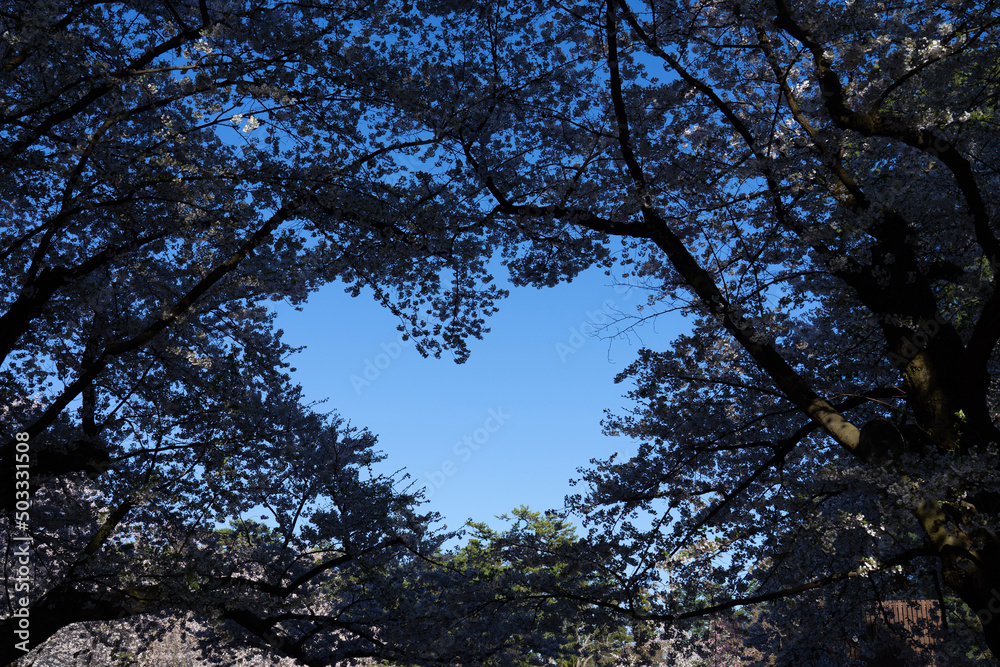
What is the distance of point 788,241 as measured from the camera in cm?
791

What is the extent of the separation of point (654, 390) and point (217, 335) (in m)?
7.12

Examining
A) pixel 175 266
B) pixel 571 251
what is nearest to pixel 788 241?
pixel 571 251

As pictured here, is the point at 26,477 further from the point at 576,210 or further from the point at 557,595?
the point at 576,210

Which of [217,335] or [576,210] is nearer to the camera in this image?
[576,210]

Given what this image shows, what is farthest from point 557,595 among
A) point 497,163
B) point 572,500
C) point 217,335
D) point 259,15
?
point 259,15

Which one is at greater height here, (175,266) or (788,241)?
(175,266)

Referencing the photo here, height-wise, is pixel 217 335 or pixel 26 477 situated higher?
pixel 217 335

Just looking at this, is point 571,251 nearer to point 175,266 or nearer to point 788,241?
point 788,241

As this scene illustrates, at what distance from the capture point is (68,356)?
10.1 m

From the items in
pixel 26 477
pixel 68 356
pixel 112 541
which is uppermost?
pixel 68 356

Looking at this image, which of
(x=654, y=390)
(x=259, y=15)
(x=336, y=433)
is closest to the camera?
(x=259, y=15)

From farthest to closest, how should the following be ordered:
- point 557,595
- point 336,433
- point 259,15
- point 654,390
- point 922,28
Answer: point 336,433 < point 654,390 < point 259,15 < point 557,595 < point 922,28

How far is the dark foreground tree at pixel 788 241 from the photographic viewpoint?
643 cm

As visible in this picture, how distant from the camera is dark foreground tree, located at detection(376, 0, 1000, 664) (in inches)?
253
